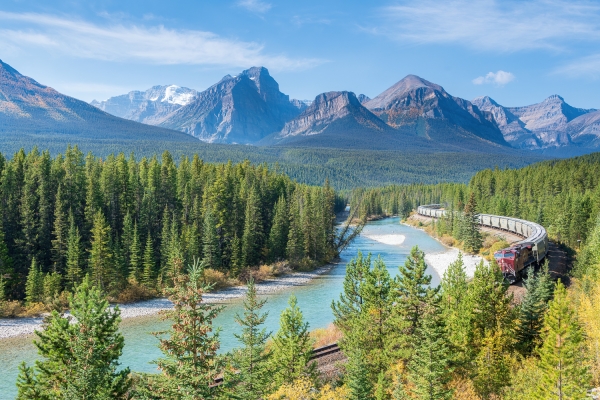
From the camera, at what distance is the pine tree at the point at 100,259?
53.8m

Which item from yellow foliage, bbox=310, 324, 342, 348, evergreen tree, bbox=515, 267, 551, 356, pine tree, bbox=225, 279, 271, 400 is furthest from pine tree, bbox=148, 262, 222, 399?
evergreen tree, bbox=515, 267, 551, 356

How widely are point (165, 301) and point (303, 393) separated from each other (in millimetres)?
36573

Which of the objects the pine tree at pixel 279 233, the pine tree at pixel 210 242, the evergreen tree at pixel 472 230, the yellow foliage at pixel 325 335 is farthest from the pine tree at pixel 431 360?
the evergreen tree at pixel 472 230

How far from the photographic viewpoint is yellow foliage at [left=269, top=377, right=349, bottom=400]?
23172 mm

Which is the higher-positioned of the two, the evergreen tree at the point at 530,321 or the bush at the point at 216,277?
the evergreen tree at the point at 530,321

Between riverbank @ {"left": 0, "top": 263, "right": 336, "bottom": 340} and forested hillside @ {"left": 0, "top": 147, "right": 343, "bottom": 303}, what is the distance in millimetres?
2727

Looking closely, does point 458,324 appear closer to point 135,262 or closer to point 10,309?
point 135,262

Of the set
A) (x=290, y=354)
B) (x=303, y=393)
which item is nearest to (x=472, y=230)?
(x=290, y=354)

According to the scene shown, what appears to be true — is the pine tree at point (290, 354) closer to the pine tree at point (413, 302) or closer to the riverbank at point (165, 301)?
the pine tree at point (413, 302)

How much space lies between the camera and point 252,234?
71.1 meters

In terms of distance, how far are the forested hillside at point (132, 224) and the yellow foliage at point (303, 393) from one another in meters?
22.5

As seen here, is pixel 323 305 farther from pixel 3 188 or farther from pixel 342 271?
pixel 3 188

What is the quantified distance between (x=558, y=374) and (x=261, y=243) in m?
59.0

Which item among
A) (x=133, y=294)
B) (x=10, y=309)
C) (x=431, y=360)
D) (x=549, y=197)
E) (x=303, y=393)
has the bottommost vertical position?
(x=133, y=294)
